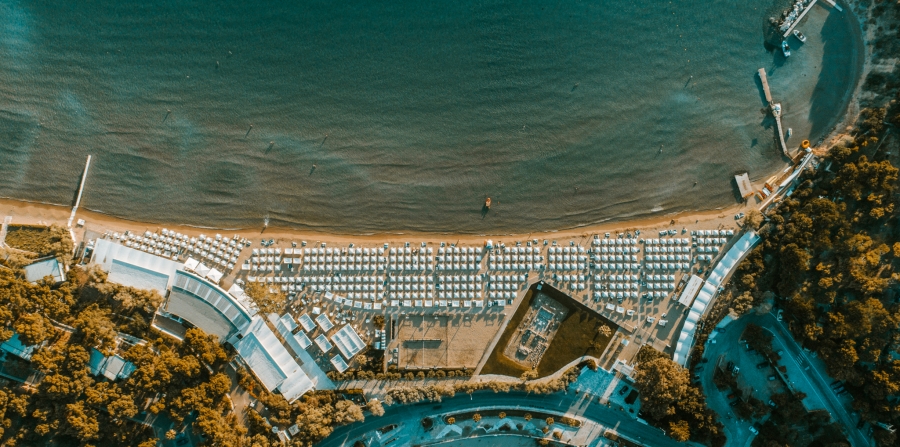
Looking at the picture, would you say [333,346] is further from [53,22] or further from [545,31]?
[53,22]

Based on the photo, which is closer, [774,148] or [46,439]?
[46,439]

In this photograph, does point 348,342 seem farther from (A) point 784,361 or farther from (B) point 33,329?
(A) point 784,361

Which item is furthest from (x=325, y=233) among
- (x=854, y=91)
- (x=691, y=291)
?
(x=854, y=91)

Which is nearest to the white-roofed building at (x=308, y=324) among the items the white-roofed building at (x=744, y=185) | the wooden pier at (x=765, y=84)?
the white-roofed building at (x=744, y=185)

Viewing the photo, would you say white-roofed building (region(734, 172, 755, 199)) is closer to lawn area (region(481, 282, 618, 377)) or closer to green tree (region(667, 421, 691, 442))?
lawn area (region(481, 282, 618, 377))

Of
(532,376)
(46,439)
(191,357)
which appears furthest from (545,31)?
(46,439)

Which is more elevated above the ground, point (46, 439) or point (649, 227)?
point (649, 227)
